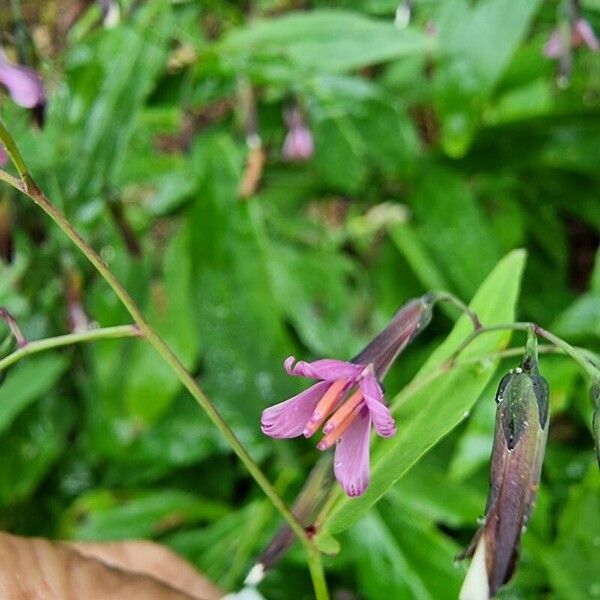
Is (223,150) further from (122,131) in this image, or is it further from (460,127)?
(460,127)

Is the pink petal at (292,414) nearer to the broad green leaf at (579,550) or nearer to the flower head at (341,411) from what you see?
the flower head at (341,411)

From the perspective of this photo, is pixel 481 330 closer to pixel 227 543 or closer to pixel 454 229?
pixel 227 543

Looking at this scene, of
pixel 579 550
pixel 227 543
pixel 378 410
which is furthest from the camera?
pixel 227 543

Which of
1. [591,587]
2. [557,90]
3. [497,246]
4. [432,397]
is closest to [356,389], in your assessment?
[432,397]

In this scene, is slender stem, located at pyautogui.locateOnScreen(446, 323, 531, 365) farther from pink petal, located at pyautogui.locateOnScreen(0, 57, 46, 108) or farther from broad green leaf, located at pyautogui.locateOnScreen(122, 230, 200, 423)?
broad green leaf, located at pyautogui.locateOnScreen(122, 230, 200, 423)

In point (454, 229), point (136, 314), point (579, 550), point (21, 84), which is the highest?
point (21, 84)

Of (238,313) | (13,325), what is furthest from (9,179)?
(238,313)

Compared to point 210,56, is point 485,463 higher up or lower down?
lower down
